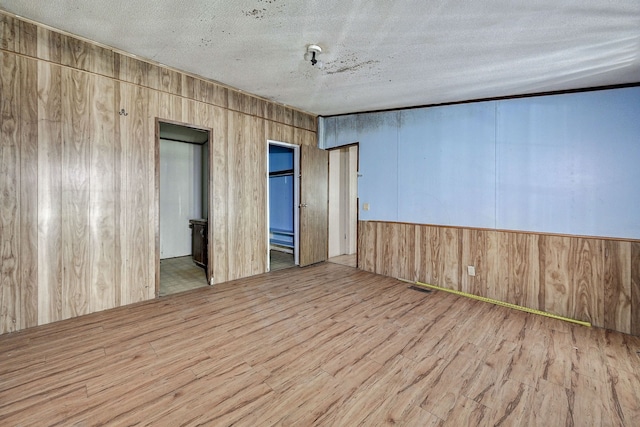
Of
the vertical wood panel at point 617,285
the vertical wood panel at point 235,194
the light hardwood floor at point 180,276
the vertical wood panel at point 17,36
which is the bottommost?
the light hardwood floor at point 180,276

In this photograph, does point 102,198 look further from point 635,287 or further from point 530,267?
point 635,287

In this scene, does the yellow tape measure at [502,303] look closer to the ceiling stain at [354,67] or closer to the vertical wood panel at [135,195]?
the ceiling stain at [354,67]

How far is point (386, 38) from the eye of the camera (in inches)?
97.1

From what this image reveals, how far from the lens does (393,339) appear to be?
2414 mm

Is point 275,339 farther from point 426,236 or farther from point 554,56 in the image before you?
point 554,56

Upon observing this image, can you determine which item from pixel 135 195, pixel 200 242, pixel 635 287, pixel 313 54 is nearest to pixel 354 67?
pixel 313 54

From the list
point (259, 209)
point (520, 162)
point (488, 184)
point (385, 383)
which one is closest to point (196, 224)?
point (259, 209)

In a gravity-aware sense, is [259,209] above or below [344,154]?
below

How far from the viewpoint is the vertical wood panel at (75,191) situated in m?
2.71

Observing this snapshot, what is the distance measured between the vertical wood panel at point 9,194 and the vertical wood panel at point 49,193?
14cm

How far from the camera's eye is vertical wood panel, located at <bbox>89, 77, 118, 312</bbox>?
287cm

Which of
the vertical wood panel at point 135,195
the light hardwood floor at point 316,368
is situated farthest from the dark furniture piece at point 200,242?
the light hardwood floor at point 316,368

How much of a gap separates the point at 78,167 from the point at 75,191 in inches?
9.6

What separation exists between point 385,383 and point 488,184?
2885 mm
